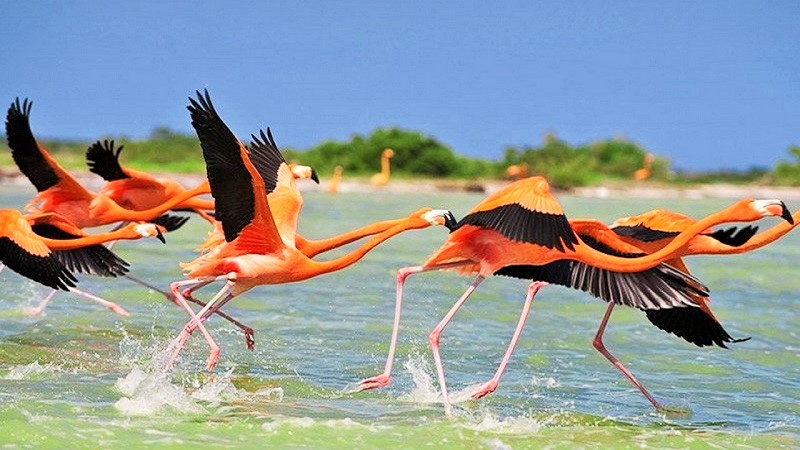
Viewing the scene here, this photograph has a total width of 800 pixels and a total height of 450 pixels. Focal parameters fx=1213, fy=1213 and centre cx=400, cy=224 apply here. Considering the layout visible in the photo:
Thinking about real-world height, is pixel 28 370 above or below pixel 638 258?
below

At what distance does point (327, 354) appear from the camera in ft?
27.0

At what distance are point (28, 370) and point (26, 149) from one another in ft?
10.9

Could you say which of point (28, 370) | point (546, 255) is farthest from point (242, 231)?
point (546, 255)

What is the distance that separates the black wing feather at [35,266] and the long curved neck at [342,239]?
149 cm

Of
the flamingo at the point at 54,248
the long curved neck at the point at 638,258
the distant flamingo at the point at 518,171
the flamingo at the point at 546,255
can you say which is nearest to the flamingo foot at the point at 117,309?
the flamingo at the point at 54,248

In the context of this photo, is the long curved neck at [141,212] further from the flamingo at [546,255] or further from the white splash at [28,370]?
the flamingo at [546,255]

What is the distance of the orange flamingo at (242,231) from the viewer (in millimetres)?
6039

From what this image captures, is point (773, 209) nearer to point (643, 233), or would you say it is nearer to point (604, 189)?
point (643, 233)

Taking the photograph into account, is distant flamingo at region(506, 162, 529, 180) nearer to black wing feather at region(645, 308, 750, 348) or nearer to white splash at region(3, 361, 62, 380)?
A: black wing feather at region(645, 308, 750, 348)

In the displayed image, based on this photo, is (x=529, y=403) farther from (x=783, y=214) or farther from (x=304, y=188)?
(x=304, y=188)

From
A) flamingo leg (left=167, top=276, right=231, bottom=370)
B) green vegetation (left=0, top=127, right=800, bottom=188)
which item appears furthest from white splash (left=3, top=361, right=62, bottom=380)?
green vegetation (left=0, top=127, right=800, bottom=188)

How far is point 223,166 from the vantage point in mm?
6141

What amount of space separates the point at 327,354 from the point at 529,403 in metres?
1.83

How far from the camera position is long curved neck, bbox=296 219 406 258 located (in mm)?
6715
